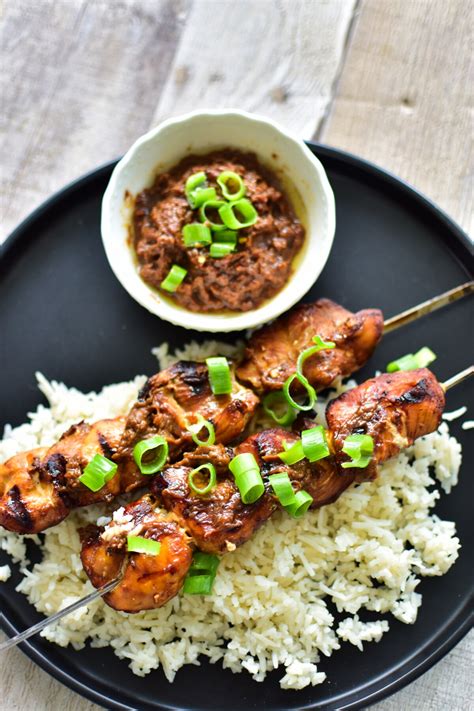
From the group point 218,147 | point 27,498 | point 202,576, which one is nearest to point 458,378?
point 202,576

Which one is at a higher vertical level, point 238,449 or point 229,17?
point 229,17

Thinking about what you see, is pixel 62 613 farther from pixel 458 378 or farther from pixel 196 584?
pixel 458 378

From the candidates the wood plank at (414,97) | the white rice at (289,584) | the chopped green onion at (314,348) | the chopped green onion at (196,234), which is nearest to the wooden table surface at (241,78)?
the wood plank at (414,97)

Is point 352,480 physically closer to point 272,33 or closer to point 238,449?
point 238,449

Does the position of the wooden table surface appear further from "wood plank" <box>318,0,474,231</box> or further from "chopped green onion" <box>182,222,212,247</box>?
"chopped green onion" <box>182,222,212,247</box>

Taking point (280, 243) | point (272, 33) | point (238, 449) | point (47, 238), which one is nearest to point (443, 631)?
point (238, 449)

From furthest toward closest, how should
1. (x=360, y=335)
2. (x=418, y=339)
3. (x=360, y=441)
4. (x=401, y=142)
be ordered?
(x=401, y=142) → (x=418, y=339) → (x=360, y=335) → (x=360, y=441)
